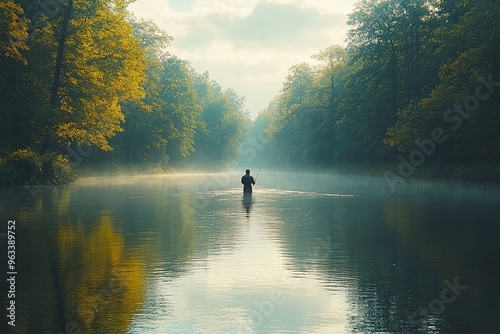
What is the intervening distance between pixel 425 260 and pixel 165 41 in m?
104

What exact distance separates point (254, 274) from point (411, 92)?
64.3 m

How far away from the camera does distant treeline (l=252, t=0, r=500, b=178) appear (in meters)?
54.7

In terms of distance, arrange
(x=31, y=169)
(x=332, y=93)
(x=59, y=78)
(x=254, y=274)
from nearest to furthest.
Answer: (x=254, y=274)
(x=31, y=169)
(x=59, y=78)
(x=332, y=93)

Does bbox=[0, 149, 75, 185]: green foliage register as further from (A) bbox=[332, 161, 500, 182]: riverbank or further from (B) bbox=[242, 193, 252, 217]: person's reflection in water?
(A) bbox=[332, 161, 500, 182]: riverbank

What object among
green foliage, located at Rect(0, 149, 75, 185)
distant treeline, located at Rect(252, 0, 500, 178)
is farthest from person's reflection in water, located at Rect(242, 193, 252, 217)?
distant treeline, located at Rect(252, 0, 500, 178)

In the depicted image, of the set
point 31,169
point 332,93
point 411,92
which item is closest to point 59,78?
point 31,169

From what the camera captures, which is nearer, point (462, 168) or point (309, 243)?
point (309, 243)

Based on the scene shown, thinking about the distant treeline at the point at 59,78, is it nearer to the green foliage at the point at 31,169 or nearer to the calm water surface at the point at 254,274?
the green foliage at the point at 31,169

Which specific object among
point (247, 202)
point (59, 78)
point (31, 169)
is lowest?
point (247, 202)

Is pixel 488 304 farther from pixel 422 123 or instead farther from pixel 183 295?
pixel 422 123

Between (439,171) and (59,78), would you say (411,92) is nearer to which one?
(439,171)

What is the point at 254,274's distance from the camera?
1292 cm

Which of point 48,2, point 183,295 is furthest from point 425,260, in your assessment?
point 48,2

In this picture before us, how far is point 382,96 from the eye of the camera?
265 ft
